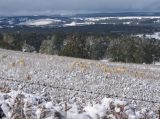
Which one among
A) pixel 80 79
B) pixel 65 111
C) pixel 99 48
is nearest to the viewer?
pixel 65 111

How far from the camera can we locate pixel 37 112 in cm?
725

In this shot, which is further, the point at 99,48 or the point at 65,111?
the point at 99,48

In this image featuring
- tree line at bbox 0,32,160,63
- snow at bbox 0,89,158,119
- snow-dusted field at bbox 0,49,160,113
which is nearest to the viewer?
snow at bbox 0,89,158,119

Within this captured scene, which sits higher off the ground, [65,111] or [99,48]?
[65,111]

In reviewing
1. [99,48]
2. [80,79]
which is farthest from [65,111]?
[99,48]

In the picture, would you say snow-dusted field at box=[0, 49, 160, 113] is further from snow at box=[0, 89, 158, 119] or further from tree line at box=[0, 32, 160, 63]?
tree line at box=[0, 32, 160, 63]

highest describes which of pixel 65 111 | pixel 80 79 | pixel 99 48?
pixel 65 111

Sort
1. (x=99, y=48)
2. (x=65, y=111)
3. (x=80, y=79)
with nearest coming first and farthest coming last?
(x=65, y=111)
(x=80, y=79)
(x=99, y=48)

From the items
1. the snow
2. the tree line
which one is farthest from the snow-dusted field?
the tree line

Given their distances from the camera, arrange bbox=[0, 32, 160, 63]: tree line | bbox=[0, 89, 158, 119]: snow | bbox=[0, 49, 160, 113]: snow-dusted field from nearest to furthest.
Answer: bbox=[0, 89, 158, 119]: snow
bbox=[0, 49, 160, 113]: snow-dusted field
bbox=[0, 32, 160, 63]: tree line

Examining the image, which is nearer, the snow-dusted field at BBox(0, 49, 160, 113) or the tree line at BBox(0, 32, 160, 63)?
the snow-dusted field at BBox(0, 49, 160, 113)

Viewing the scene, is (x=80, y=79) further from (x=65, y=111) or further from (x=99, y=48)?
(x=99, y=48)

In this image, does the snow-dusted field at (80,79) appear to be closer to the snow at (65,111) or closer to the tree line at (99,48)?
the snow at (65,111)

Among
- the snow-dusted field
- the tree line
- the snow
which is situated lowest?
the tree line
